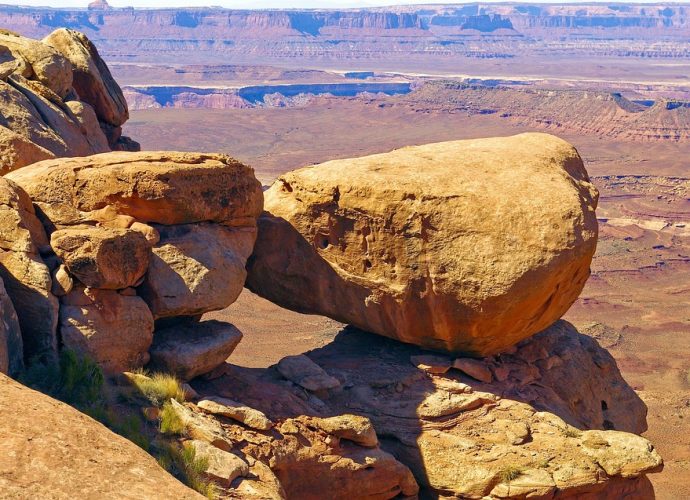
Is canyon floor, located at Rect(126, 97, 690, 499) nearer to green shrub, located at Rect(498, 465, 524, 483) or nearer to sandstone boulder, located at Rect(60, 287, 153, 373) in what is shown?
green shrub, located at Rect(498, 465, 524, 483)

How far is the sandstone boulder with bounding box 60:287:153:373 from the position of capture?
1219 centimetres

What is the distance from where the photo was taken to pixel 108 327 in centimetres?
1252

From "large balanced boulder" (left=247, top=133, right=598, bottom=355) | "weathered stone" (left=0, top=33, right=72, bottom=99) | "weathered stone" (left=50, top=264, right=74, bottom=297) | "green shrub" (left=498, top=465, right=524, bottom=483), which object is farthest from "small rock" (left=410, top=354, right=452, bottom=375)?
"weathered stone" (left=0, top=33, right=72, bottom=99)

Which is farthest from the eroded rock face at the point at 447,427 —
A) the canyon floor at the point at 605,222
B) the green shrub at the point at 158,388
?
the canyon floor at the point at 605,222

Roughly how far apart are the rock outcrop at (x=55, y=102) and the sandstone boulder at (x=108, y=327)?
10.7ft

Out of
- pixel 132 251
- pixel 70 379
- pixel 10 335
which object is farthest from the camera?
pixel 132 251

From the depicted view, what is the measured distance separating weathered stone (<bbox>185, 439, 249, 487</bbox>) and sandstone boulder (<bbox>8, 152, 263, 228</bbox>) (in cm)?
374

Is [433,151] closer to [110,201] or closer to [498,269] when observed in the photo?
[498,269]

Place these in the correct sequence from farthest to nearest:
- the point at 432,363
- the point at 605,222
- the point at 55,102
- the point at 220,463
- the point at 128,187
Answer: the point at 605,222 → the point at 55,102 → the point at 432,363 → the point at 128,187 → the point at 220,463

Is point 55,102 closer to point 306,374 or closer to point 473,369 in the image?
point 306,374

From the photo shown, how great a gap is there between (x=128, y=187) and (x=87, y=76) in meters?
6.47

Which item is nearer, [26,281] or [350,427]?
[26,281]

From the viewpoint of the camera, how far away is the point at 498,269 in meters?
14.6

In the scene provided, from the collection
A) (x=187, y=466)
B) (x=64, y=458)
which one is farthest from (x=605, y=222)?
(x=64, y=458)
